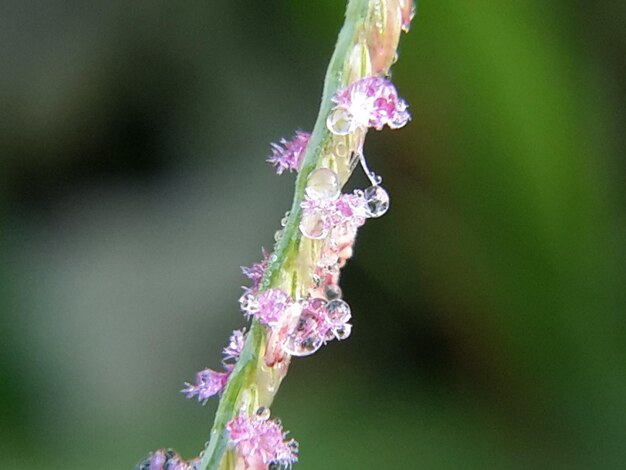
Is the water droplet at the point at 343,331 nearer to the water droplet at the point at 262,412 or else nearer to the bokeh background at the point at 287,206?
the water droplet at the point at 262,412

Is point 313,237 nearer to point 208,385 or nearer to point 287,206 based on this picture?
point 208,385

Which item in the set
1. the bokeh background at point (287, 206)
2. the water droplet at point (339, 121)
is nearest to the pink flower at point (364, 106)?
the water droplet at point (339, 121)

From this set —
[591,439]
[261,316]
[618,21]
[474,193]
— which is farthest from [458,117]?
[261,316]

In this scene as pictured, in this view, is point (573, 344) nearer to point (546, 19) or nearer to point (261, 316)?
point (546, 19)

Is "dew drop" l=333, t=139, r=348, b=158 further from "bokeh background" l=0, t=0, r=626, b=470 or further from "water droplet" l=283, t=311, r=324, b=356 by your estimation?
"bokeh background" l=0, t=0, r=626, b=470

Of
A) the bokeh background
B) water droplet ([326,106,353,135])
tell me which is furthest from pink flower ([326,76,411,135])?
the bokeh background

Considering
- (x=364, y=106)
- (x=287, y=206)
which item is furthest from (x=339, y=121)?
(x=287, y=206)
